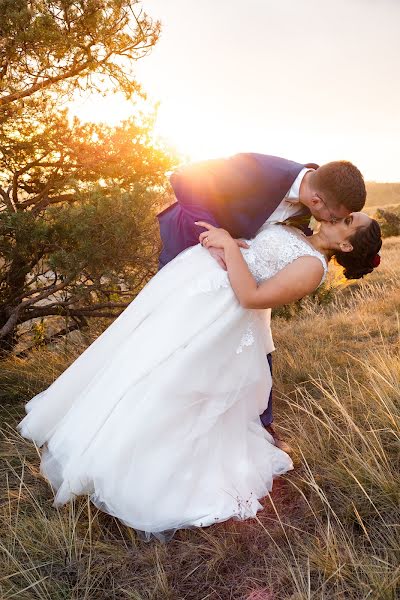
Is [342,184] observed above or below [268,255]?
above

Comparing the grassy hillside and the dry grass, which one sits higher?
the dry grass

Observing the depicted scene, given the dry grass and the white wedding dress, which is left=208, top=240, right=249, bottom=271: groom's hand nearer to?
the white wedding dress

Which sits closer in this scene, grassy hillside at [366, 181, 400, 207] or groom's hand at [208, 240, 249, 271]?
groom's hand at [208, 240, 249, 271]

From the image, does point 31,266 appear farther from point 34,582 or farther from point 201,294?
→ point 34,582

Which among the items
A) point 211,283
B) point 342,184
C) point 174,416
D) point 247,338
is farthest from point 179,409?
point 342,184

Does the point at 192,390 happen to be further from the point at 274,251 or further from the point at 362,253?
the point at 362,253

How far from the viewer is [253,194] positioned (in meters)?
2.76

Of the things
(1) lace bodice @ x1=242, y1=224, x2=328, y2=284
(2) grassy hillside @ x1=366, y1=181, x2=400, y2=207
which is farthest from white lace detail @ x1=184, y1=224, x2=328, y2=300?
(2) grassy hillside @ x1=366, y1=181, x2=400, y2=207

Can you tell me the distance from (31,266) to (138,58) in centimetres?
218

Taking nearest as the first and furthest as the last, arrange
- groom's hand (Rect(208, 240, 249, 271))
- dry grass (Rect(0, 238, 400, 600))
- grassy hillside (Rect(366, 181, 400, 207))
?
dry grass (Rect(0, 238, 400, 600))
groom's hand (Rect(208, 240, 249, 271))
grassy hillside (Rect(366, 181, 400, 207))

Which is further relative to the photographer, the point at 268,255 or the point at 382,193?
the point at 382,193

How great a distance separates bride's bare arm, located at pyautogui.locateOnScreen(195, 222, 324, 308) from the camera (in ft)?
8.34

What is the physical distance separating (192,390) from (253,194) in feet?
3.63

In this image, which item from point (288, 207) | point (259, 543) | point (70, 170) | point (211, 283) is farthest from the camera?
point (70, 170)
